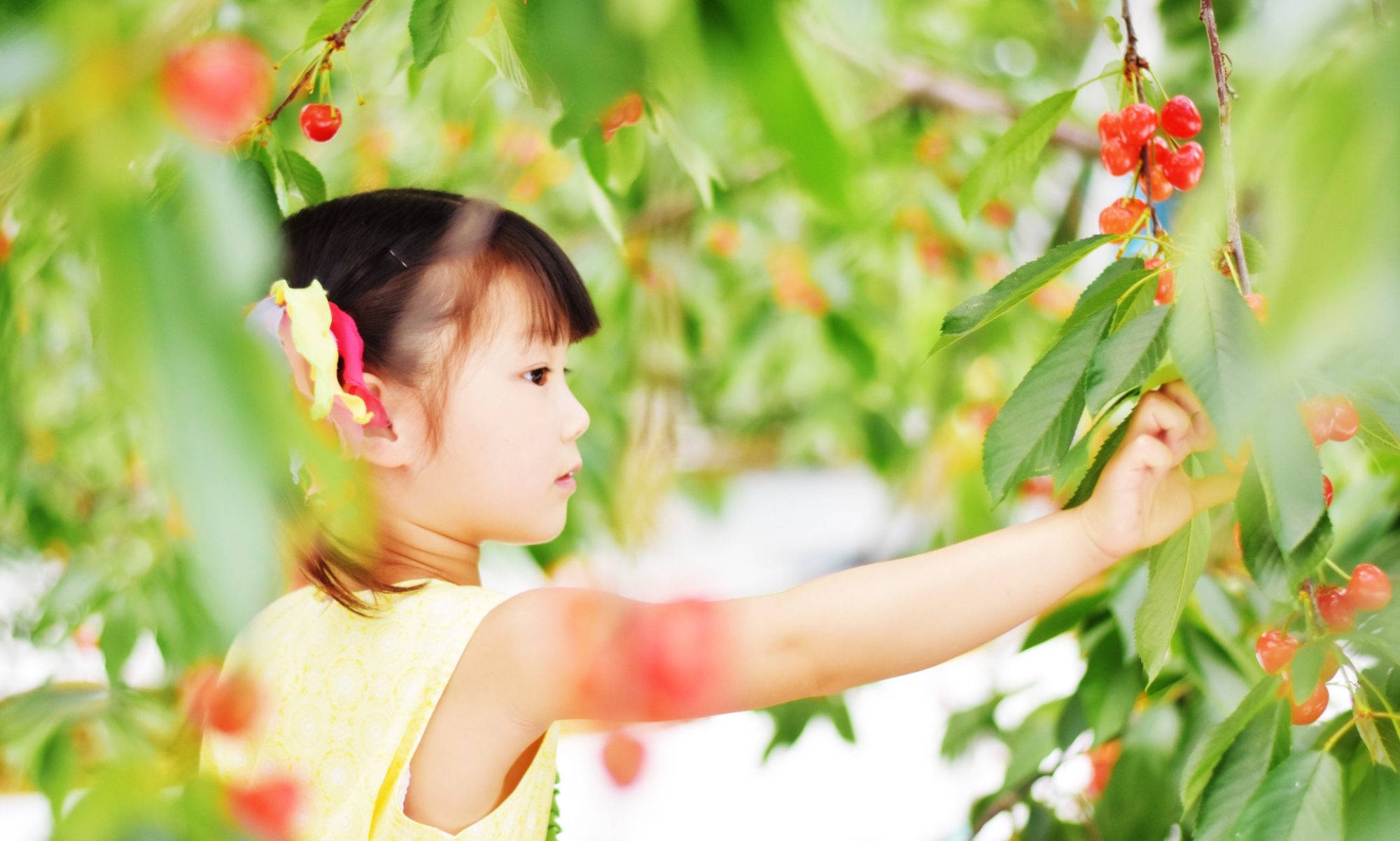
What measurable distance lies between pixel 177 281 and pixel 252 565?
58 mm

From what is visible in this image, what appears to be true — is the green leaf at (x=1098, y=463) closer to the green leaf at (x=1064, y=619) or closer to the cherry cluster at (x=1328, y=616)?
the cherry cluster at (x=1328, y=616)

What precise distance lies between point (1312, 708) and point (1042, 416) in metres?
0.25

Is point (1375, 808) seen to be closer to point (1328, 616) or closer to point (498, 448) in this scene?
point (1328, 616)

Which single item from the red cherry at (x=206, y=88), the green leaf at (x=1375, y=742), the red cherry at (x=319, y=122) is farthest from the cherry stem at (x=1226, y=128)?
the red cherry at (x=319, y=122)

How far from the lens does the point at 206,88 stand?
0.81ft

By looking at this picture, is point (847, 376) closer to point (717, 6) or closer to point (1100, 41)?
point (1100, 41)

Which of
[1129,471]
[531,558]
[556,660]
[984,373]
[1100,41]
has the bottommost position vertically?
[984,373]

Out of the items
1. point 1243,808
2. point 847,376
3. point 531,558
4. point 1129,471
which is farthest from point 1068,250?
point 847,376

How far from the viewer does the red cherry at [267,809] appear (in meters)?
0.38

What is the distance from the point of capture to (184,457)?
7.8 inches

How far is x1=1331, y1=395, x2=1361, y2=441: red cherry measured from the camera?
1.87 ft

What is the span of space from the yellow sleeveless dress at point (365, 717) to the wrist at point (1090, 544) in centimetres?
37

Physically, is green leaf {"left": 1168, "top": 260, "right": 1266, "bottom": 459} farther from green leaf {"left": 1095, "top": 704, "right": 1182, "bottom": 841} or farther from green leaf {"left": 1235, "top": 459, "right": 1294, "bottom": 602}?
green leaf {"left": 1095, "top": 704, "right": 1182, "bottom": 841}

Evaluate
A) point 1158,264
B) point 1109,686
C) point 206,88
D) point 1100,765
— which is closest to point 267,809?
point 206,88
